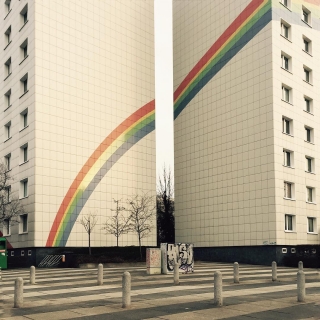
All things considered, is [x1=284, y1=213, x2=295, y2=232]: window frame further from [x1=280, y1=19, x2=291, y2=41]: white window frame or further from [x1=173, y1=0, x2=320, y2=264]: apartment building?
[x1=280, y1=19, x2=291, y2=41]: white window frame

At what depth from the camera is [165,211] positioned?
79250 millimetres

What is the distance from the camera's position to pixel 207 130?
49.9 m

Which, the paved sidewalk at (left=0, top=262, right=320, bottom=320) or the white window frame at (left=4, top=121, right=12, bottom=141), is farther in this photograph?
the white window frame at (left=4, top=121, right=12, bottom=141)

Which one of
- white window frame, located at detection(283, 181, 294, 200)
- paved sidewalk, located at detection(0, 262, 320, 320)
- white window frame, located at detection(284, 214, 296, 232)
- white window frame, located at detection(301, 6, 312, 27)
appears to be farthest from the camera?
white window frame, located at detection(301, 6, 312, 27)

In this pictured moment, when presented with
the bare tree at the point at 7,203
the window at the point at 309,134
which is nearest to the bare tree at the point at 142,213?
the bare tree at the point at 7,203

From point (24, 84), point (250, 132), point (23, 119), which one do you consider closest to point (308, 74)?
point (250, 132)

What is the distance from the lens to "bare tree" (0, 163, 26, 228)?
144 ft

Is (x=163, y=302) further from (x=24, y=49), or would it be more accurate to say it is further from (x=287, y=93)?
(x=24, y=49)

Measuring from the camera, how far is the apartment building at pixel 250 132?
141ft

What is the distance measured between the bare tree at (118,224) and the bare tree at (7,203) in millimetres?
8020

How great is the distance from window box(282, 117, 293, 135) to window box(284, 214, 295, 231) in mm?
7567

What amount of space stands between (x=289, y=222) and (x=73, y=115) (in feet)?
71.2

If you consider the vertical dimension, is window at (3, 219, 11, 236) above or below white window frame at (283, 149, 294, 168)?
below

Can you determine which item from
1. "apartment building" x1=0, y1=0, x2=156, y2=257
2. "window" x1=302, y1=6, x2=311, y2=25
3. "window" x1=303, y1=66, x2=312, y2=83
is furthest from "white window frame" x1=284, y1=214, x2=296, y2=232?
"window" x1=302, y1=6, x2=311, y2=25
